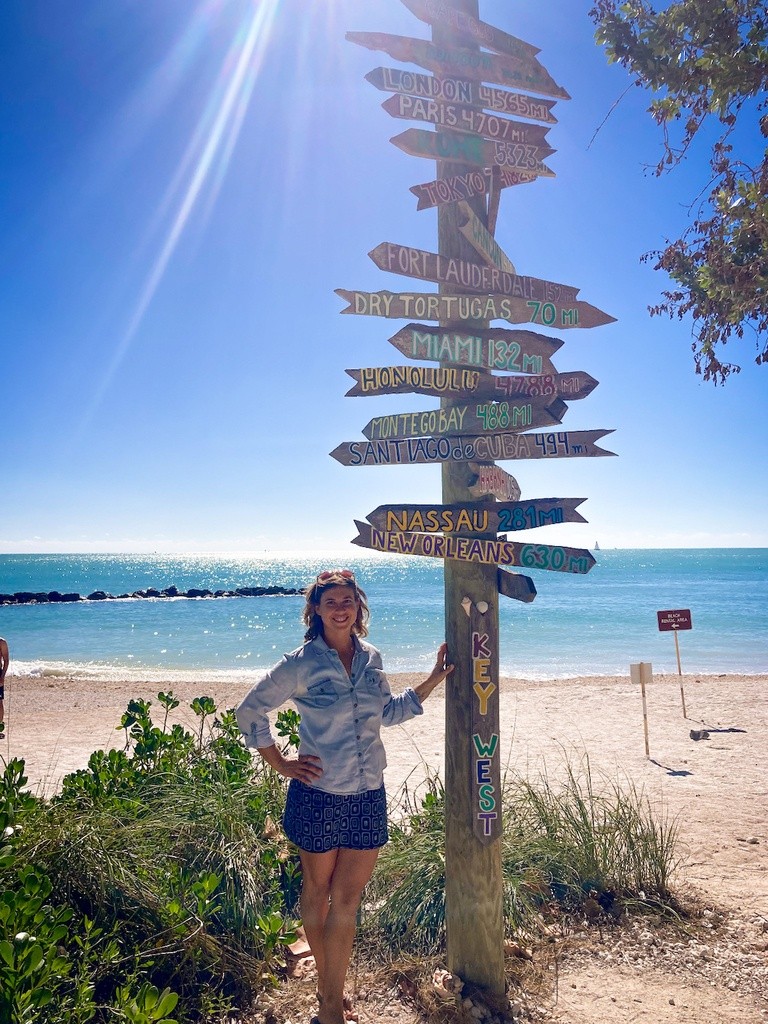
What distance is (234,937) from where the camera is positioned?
3092mm

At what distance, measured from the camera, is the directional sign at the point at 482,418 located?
3.30m

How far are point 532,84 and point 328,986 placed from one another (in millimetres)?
4509

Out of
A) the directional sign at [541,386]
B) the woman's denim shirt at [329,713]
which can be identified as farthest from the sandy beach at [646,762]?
the directional sign at [541,386]

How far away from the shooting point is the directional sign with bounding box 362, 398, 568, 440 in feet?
10.8

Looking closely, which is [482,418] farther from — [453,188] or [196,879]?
[196,879]

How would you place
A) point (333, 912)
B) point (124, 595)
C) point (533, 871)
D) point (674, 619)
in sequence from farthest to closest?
point (124, 595) < point (674, 619) < point (533, 871) < point (333, 912)

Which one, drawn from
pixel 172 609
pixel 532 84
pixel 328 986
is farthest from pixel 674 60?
pixel 172 609

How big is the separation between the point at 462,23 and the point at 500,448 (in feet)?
7.23

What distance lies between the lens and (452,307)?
133 inches

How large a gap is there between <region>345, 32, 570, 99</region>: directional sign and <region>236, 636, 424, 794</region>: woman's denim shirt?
2948mm

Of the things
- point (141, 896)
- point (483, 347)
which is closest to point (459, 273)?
point (483, 347)

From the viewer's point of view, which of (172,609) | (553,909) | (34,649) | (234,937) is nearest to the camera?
(234,937)

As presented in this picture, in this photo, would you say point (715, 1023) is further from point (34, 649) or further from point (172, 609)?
point (172, 609)

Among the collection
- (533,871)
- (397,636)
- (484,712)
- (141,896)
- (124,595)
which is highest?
(484,712)
